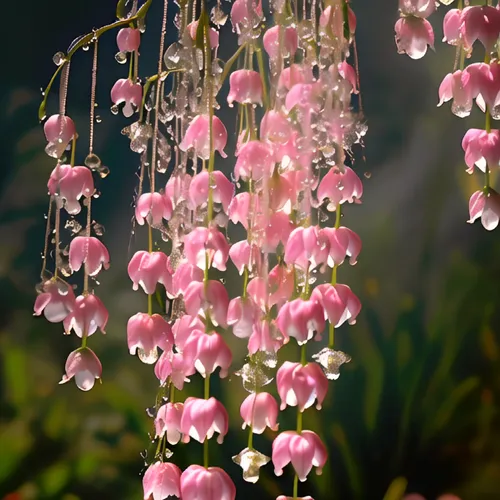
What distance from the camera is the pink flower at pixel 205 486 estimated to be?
0.59m

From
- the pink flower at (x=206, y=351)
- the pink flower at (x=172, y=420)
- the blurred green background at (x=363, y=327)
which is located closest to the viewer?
the pink flower at (x=206, y=351)

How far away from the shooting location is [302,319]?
573 mm

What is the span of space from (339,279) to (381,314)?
0.32 feet

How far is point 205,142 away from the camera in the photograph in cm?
60

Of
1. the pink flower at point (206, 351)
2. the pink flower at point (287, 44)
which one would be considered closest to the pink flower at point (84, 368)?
the pink flower at point (206, 351)

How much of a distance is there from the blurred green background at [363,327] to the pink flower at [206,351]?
669mm

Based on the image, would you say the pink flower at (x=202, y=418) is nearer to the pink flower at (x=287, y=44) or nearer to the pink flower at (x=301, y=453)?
the pink flower at (x=301, y=453)

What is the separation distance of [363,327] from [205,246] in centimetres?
73

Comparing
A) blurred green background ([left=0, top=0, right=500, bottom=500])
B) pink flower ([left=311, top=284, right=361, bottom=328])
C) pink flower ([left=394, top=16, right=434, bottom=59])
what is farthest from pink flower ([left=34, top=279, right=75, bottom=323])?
blurred green background ([left=0, top=0, right=500, bottom=500])

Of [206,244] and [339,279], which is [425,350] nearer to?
[339,279]

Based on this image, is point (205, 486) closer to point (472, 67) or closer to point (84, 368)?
point (84, 368)

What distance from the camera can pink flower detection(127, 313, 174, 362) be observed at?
649 millimetres

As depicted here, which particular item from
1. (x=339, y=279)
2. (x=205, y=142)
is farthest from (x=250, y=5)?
(x=339, y=279)

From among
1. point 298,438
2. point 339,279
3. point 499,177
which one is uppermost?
point 499,177
